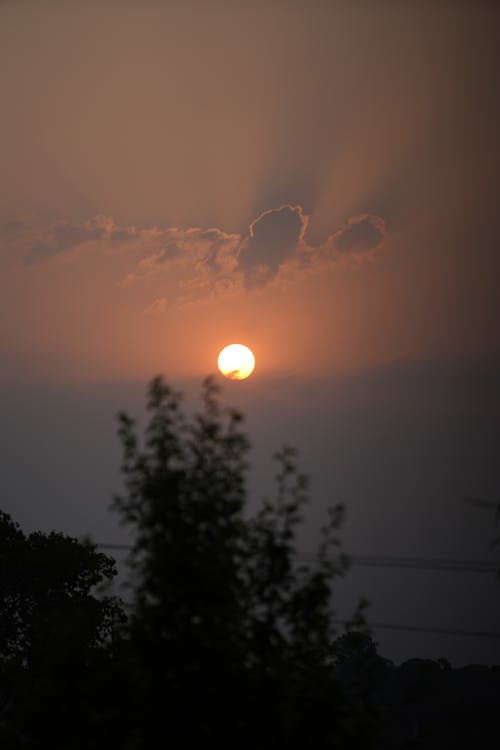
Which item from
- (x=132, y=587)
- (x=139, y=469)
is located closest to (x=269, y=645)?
(x=132, y=587)

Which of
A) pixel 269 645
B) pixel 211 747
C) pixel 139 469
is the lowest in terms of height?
pixel 211 747

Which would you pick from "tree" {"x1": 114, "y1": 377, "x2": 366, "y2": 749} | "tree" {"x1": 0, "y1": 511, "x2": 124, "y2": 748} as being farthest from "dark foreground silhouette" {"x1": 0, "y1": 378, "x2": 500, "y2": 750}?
"tree" {"x1": 0, "y1": 511, "x2": 124, "y2": 748}

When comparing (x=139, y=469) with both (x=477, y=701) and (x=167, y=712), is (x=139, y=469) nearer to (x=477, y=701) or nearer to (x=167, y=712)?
(x=167, y=712)

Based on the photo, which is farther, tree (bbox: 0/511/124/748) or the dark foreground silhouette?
tree (bbox: 0/511/124/748)

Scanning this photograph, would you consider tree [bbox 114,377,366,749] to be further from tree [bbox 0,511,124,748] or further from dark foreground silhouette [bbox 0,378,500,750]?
tree [bbox 0,511,124,748]

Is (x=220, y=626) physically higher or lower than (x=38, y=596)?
lower

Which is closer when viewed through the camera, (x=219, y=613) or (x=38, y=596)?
(x=219, y=613)

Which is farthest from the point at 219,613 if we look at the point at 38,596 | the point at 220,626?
the point at 38,596

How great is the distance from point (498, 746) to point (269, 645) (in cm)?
7605

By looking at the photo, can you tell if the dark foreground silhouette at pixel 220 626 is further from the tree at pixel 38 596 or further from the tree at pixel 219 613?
the tree at pixel 38 596

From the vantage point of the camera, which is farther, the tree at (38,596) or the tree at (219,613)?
the tree at (38,596)

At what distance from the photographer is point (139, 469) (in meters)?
14.3

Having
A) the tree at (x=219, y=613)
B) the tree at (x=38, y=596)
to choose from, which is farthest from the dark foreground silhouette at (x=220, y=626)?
the tree at (x=38, y=596)

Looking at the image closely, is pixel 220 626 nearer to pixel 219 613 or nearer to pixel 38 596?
pixel 219 613
